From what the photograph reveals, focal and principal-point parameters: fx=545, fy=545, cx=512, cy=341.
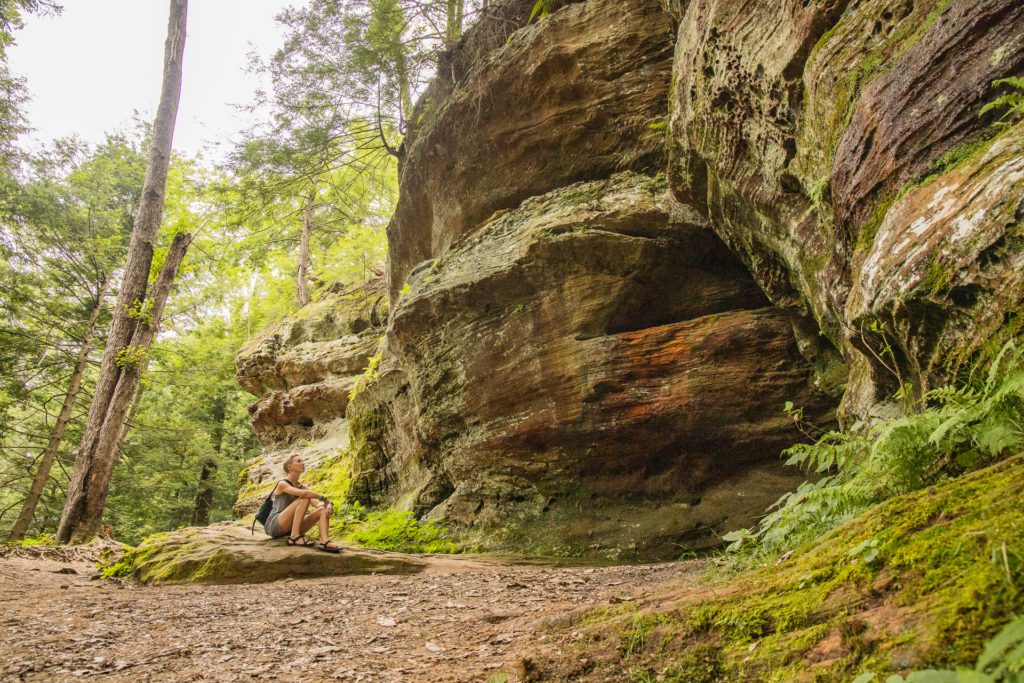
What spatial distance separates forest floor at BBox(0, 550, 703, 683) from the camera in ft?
9.77

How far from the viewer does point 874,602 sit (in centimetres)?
157

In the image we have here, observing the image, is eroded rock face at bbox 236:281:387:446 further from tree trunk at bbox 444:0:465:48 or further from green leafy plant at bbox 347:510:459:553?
tree trunk at bbox 444:0:465:48

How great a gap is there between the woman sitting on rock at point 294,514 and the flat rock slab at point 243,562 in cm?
17

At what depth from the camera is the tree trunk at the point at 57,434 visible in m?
13.4

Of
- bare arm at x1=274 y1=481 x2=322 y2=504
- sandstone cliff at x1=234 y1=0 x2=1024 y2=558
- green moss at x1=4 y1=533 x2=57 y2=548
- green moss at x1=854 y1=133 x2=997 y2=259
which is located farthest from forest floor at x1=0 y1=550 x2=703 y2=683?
green moss at x1=4 y1=533 x2=57 y2=548

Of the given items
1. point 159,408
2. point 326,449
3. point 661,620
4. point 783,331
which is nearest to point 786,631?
point 661,620

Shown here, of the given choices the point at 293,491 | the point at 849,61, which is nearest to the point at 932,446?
the point at 849,61

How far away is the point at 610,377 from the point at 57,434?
1511 centimetres

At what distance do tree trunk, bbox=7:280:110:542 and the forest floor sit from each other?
8.91 metres

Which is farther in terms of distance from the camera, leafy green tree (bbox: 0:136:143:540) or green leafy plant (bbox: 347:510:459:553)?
leafy green tree (bbox: 0:136:143:540)

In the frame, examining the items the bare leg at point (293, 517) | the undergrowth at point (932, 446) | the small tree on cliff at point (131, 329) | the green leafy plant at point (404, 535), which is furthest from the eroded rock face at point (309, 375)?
the undergrowth at point (932, 446)

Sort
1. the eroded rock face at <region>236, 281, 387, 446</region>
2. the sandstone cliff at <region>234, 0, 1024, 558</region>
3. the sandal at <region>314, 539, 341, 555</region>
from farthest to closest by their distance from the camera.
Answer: the eroded rock face at <region>236, 281, 387, 446</region>, the sandal at <region>314, 539, 341, 555</region>, the sandstone cliff at <region>234, 0, 1024, 558</region>

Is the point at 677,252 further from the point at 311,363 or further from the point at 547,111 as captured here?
the point at 311,363

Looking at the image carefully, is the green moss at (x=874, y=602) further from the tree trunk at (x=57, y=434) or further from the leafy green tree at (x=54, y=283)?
the leafy green tree at (x=54, y=283)
